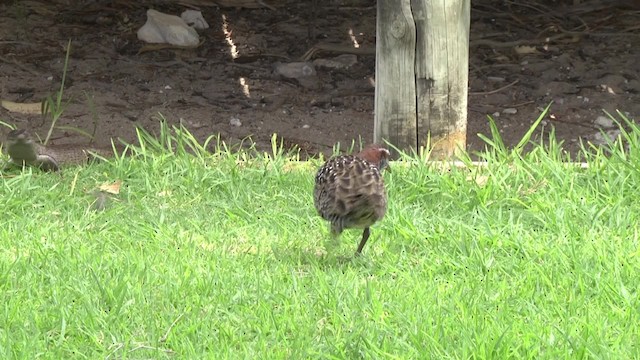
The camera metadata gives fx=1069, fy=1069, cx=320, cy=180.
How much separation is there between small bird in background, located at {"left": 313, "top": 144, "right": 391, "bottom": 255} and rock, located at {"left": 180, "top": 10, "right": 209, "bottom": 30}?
5.03 meters

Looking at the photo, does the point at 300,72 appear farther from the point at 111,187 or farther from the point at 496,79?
the point at 111,187

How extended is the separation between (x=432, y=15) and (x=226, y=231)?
79.0 inches

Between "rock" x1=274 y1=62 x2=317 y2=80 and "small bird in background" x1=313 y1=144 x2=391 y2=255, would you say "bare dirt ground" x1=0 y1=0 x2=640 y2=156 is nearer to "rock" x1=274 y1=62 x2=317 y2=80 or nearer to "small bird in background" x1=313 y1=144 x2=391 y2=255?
"rock" x1=274 y1=62 x2=317 y2=80

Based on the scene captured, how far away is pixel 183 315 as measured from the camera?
→ 4270 millimetres

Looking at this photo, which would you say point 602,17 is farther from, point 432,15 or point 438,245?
point 438,245

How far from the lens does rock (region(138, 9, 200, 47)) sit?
9352mm

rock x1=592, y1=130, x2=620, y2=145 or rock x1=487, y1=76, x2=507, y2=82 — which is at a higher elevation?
rock x1=487, y1=76, x2=507, y2=82

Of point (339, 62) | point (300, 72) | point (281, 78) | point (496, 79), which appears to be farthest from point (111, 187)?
point (496, 79)

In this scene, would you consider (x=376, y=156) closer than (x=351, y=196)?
No

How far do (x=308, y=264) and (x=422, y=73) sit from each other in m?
2.07

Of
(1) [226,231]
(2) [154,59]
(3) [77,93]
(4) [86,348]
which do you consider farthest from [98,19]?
(4) [86,348]

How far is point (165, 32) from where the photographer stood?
30.7ft

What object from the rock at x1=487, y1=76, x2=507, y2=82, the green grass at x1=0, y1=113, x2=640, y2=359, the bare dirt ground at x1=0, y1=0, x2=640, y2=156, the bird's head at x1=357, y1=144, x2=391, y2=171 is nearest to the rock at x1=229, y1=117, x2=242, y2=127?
the bare dirt ground at x1=0, y1=0, x2=640, y2=156

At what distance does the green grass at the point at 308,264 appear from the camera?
4.00m
